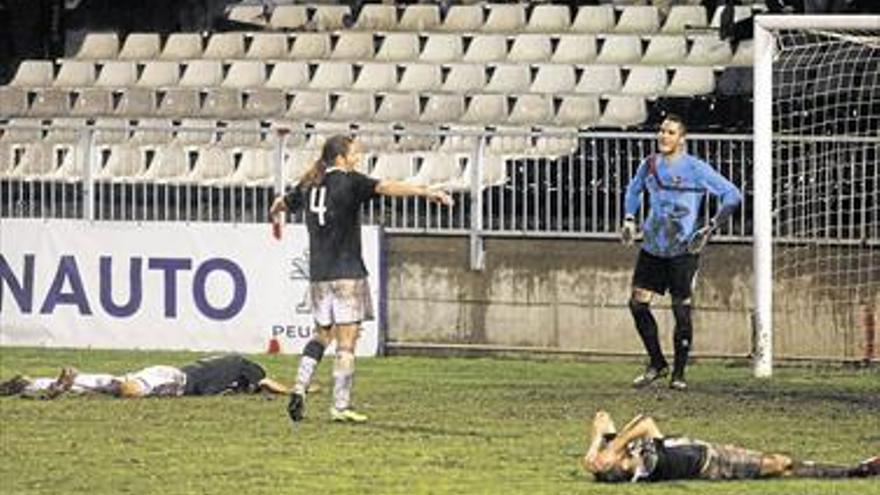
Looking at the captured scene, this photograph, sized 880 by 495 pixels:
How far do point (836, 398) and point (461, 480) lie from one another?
23.8ft

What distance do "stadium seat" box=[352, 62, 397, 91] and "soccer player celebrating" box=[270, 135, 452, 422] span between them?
14.3 meters

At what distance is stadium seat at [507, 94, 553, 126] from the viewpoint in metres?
35.8

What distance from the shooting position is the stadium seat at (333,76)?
38250 mm

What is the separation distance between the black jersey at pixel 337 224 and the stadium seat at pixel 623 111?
1143 cm

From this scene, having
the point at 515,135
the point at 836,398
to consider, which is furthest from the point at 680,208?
the point at 515,135

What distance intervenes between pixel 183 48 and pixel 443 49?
384cm

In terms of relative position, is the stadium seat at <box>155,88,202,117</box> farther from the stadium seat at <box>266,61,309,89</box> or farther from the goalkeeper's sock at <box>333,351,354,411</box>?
the goalkeeper's sock at <box>333,351,354,411</box>

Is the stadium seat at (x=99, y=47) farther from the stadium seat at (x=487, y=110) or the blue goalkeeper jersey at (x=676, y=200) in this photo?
the blue goalkeeper jersey at (x=676, y=200)

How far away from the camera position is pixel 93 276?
31.6 m

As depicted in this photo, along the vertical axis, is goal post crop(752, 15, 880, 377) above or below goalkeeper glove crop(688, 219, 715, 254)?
above

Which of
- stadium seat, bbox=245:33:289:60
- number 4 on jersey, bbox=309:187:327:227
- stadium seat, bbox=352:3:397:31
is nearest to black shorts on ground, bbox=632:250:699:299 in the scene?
number 4 on jersey, bbox=309:187:327:227

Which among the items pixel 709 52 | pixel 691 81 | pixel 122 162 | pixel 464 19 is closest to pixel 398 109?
pixel 464 19

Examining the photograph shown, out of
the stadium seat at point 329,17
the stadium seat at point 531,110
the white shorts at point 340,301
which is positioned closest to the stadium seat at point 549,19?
the stadium seat at point 531,110

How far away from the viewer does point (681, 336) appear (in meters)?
26.5
